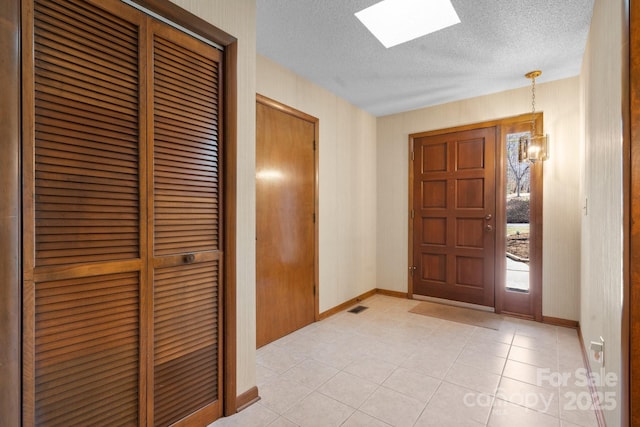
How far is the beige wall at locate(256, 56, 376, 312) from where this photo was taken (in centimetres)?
306

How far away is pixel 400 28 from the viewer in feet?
7.47

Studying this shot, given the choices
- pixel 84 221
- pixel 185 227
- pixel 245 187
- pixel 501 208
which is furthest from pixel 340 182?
pixel 84 221

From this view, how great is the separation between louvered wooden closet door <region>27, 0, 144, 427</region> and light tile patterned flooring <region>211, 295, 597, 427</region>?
778 millimetres

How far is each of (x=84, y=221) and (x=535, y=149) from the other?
3.75 meters

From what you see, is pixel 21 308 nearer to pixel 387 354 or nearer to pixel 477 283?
pixel 387 354

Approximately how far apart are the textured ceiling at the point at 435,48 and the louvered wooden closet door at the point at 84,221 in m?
1.19

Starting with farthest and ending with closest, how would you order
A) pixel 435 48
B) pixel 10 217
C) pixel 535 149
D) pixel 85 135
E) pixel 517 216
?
pixel 517 216 < pixel 535 149 < pixel 435 48 < pixel 85 135 < pixel 10 217

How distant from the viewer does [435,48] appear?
2.55 metres

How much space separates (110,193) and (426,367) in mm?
2356

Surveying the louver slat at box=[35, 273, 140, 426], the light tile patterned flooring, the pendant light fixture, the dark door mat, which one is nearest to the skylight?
the pendant light fixture

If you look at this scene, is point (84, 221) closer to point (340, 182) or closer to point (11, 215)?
point (11, 215)

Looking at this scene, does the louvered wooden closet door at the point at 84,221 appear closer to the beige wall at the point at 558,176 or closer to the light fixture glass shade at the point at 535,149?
the light fixture glass shade at the point at 535,149

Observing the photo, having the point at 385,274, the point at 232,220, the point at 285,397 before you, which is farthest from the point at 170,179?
the point at 385,274

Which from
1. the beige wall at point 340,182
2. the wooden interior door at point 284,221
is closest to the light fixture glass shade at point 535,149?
the beige wall at point 340,182
